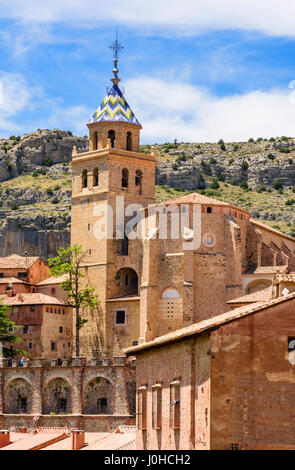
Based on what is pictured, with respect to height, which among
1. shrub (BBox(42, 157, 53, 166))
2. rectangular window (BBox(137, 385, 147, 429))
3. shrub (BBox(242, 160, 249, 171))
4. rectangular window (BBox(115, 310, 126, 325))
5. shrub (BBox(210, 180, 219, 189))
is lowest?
rectangular window (BBox(137, 385, 147, 429))

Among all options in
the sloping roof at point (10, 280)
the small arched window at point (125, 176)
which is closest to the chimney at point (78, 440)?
the small arched window at point (125, 176)

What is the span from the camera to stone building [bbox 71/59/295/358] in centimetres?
8175

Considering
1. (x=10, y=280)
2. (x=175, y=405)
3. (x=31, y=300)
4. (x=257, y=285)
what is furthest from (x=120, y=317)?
(x=175, y=405)

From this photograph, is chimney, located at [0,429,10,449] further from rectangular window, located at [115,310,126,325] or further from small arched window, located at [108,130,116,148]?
small arched window, located at [108,130,116,148]

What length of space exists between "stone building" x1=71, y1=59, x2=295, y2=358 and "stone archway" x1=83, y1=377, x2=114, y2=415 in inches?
192

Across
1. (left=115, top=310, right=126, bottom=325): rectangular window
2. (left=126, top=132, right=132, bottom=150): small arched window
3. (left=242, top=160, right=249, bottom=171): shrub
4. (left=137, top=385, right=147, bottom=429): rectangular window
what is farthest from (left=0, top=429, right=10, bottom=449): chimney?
(left=242, top=160, right=249, bottom=171): shrub

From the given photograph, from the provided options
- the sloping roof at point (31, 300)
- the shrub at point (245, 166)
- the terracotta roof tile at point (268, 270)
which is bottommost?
the sloping roof at point (31, 300)

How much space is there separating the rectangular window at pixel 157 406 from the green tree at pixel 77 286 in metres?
38.0

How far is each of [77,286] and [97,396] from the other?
12.3 meters

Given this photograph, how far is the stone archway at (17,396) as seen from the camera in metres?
78.1

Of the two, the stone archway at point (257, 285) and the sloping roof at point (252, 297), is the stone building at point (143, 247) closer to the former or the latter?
the stone archway at point (257, 285)

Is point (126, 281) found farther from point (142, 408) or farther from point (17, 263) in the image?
point (142, 408)

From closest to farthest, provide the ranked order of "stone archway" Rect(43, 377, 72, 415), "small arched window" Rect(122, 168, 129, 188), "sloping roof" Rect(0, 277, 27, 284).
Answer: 1. "stone archway" Rect(43, 377, 72, 415)
2. "small arched window" Rect(122, 168, 129, 188)
3. "sloping roof" Rect(0, 277, 27, 284)

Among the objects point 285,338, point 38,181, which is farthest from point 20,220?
point 285,338
